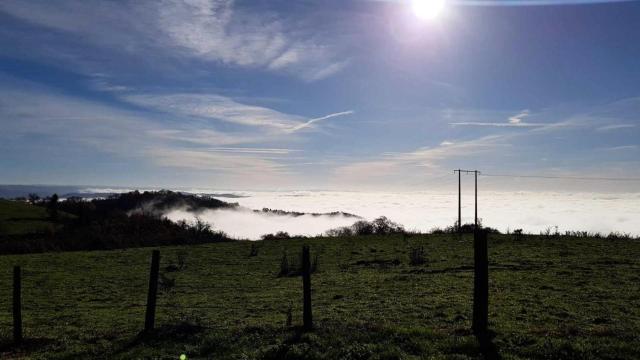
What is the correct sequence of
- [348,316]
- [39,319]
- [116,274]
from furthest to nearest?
[116,274] < [39,319] < [348,316]

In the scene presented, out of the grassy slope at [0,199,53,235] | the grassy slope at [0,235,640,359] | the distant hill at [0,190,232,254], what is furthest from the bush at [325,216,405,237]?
the grassy slope at [0,199,53,235]

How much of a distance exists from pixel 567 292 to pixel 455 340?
1347 centimetres

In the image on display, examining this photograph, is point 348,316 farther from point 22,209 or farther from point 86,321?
point 22,209

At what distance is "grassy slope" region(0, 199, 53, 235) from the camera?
7169 centimetres

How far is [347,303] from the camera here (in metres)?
22.8

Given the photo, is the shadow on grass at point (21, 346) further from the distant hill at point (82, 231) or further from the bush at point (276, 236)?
the distant hill at point (82, 231)

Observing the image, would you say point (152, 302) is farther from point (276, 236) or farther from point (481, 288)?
point (276, 236)

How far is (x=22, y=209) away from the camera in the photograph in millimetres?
89188

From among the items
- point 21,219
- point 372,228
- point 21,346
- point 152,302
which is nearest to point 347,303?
point 152,302

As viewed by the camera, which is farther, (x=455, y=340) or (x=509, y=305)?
(x=509, y=305)

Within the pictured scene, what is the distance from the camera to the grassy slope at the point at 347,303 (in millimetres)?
13291

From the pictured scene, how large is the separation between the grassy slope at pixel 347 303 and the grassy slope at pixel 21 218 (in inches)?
1033

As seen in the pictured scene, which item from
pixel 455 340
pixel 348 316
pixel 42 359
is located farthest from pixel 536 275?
pixel 42 359

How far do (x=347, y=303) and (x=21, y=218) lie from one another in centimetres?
7629
